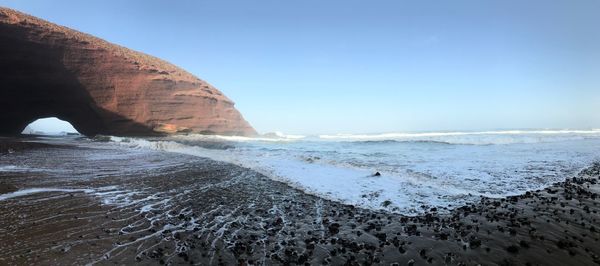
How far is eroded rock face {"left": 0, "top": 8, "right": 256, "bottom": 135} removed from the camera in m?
36.0

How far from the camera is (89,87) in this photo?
A: 41406 mm

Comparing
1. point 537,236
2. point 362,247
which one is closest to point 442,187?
point 537,236

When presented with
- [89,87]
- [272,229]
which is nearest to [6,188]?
[272,229]

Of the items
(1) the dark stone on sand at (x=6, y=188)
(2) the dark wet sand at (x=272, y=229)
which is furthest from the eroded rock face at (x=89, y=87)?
(2) the dark wet sand at (x=272, y=229)

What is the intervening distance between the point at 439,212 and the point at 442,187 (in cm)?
297

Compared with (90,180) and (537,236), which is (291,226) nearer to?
(537,236)

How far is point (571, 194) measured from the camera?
30.2ft

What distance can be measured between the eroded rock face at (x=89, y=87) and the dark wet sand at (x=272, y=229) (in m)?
34.2

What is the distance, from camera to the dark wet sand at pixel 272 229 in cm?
517

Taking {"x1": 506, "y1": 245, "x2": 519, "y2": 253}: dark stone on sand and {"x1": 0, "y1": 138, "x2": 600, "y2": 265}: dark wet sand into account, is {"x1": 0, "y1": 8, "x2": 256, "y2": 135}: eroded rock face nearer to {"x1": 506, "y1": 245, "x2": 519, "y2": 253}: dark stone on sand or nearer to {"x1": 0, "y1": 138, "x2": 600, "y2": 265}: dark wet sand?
{"x1": 0, "y1": 138, "x2": 600, "y2": 265}: dark wet sand

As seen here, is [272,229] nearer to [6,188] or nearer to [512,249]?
[512,249]

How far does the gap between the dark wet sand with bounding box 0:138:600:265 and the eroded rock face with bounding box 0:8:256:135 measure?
34176mm

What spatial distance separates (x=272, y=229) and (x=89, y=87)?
1708 inches

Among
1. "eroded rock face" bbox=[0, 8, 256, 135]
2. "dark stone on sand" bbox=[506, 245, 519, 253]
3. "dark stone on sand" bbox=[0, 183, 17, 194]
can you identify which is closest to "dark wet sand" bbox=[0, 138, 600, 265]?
"dark stone on sand" bbox=[506, 245, 519, 253]
